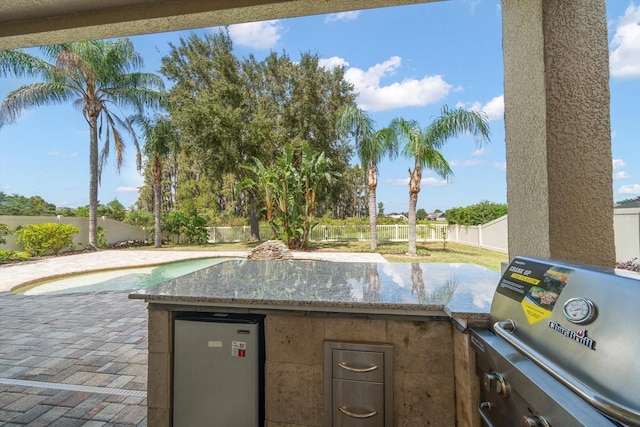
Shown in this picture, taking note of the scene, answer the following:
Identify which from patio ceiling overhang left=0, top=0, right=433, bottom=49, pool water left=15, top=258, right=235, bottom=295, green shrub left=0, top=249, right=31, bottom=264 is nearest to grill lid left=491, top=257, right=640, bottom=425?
patio ceiling overhang left=0, top=0, right=433, bottom=49

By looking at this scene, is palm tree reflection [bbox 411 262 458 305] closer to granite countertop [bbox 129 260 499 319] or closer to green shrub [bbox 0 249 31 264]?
granite countertop [bbox 129 260 499 319]

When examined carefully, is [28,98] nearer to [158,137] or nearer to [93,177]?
[93,177]

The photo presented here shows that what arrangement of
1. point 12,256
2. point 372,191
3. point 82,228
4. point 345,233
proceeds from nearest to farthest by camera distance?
1. point 12,256
2. point 372,191
3. point 82,228
4. point 345,233

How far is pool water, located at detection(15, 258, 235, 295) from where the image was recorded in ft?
20.3

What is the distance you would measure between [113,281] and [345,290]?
7302 mm

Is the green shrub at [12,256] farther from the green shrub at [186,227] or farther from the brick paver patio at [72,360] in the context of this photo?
Answer: the green shrub at [186,227]

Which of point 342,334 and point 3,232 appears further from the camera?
point 3,232

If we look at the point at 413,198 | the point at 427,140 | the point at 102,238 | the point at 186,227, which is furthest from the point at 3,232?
the point at 427,140

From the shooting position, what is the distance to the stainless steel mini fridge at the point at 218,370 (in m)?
1.50

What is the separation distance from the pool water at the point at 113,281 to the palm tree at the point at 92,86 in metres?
4.71

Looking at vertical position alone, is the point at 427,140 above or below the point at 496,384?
above

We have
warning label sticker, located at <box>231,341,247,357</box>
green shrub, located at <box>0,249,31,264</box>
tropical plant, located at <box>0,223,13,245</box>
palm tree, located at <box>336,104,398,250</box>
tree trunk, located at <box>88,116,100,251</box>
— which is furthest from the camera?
tree trunk, located at <box>88,116,100,251</box>

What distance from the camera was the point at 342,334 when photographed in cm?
143

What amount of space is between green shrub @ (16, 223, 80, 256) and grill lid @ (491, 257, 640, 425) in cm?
1258
